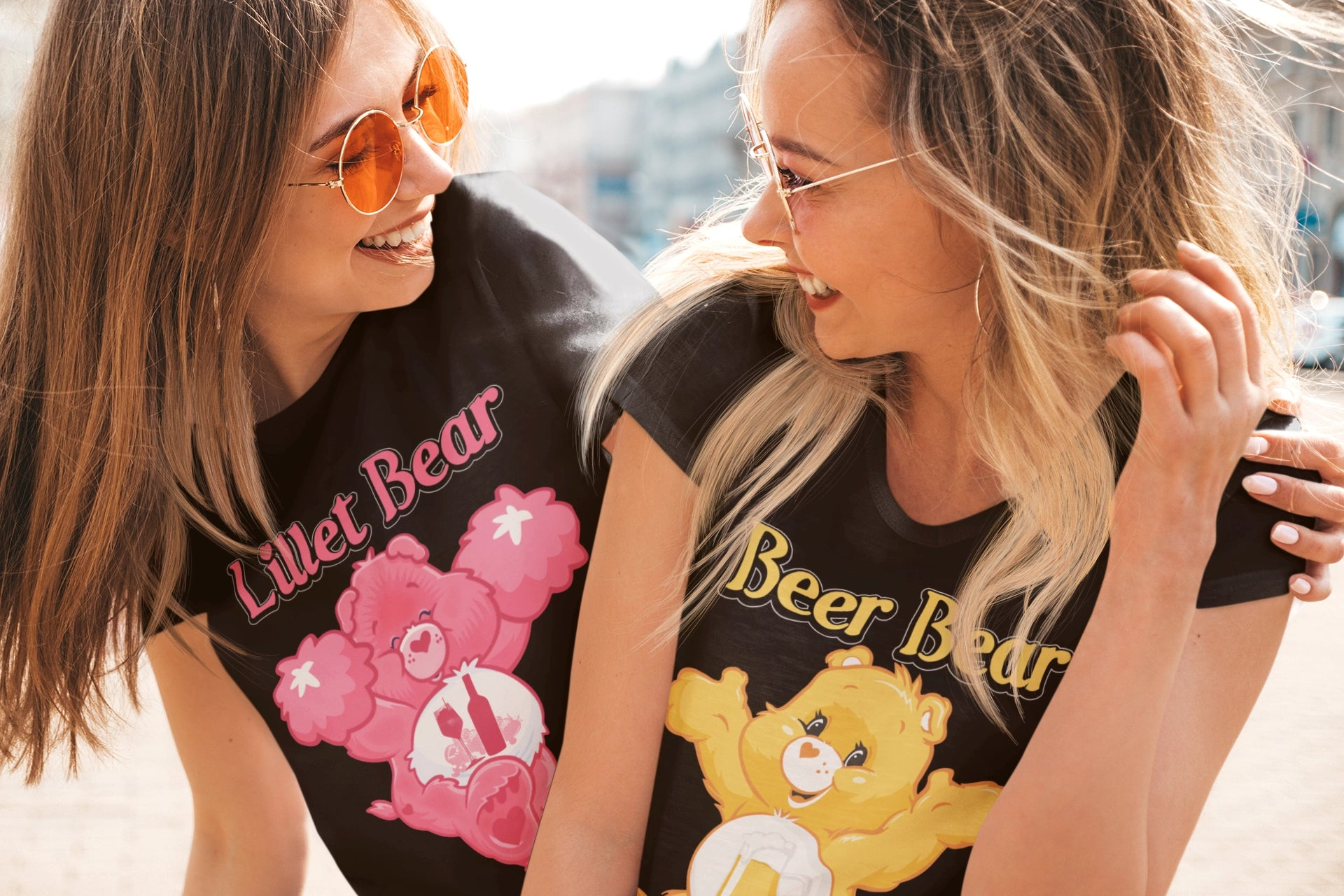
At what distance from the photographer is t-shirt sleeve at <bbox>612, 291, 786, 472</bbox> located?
4.92 feet

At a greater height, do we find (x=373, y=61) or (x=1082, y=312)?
(x=373, y=61)

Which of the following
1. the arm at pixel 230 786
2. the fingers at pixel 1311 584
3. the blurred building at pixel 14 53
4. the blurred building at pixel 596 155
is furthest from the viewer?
the blurred building at pixel 596 155

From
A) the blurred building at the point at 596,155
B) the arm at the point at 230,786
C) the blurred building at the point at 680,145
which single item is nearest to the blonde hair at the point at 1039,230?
the arm at the point at 230,786

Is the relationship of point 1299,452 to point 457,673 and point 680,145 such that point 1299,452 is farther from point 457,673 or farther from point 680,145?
point 680,145

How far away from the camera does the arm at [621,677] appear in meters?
1.51

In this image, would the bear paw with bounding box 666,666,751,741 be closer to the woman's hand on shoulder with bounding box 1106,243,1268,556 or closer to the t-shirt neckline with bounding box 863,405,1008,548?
the t-shirt neckline with bounding box 863,405,1008,548

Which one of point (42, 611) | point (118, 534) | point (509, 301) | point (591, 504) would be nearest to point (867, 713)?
point (591, 504)

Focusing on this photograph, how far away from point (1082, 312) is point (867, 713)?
1.95 ft

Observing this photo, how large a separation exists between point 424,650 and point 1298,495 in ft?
4.09

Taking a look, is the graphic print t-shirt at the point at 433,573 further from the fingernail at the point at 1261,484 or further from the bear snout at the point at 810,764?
the fingernail at the point at 1261,484

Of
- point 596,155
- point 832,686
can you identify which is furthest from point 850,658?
point 596,155

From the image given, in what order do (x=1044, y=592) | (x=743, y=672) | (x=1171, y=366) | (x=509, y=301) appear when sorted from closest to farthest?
(x=1171, y=366) < (x=1044, y=592) < (x=743, y=672) < (x=509, y=301)

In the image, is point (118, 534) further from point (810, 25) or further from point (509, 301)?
point (810, 25)

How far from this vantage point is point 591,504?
170cm
